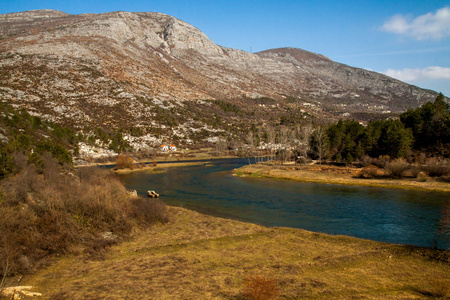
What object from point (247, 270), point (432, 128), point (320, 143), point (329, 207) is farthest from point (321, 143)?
point (247, 270)

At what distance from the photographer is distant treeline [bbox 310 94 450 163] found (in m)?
55.8

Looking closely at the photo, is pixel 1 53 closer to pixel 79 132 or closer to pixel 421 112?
pixel 79 132

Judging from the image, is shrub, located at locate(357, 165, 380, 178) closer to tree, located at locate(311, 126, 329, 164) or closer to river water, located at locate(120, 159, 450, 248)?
river water, located at locate(120, 159, 450, 248)

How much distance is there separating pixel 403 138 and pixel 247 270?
57.3m

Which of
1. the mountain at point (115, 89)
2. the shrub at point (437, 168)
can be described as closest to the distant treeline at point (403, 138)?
the shrub at point (437, 168)

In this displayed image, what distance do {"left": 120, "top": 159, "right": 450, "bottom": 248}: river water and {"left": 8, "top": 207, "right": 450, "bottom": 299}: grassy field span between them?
464cm

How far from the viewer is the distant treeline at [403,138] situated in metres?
55.8

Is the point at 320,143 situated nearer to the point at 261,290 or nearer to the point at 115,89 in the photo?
the point at 261,290

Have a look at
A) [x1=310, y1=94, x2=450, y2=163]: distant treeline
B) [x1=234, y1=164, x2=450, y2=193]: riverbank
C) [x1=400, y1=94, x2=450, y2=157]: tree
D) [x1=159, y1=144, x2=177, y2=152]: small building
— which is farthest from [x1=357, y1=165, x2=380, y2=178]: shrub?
[x1=159, y1=144, x2=177, y2=152]: small building

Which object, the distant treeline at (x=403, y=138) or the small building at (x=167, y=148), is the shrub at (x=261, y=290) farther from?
the small building at (x=167, y=148)

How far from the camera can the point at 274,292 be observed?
9.38 m

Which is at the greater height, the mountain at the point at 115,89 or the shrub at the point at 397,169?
the mountain at the point at 115,89

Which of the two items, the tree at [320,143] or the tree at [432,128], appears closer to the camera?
the tree at [432,128]

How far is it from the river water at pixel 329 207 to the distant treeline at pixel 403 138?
21768 millimetres
